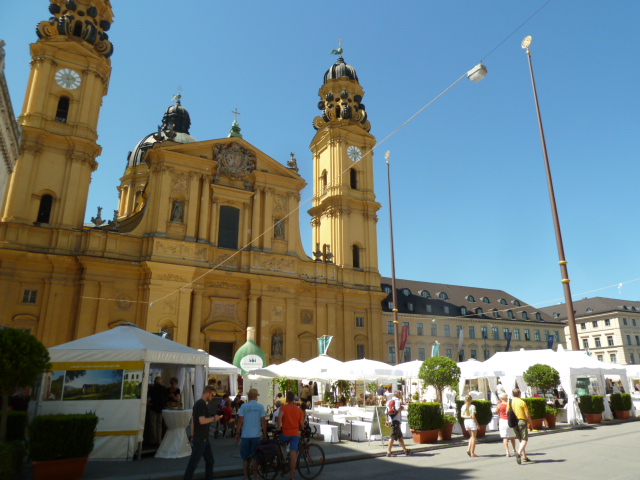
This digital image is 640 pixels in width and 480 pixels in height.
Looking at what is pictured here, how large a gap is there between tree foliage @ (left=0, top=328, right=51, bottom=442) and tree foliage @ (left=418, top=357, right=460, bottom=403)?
12764 mm

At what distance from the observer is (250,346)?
2336 cm

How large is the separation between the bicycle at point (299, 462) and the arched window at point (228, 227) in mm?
22824

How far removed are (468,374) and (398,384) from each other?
8.55 metres

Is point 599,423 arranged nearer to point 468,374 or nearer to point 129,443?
point 468,374

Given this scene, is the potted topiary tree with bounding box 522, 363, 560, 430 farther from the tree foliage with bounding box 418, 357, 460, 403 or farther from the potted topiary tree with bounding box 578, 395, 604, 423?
the tree foliage with bounding box 418, 357, 460, 403

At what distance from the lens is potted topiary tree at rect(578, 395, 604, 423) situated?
19453 millimetres

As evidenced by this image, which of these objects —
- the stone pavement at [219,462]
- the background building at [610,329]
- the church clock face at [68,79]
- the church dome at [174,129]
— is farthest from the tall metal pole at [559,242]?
the background building at [610,329]

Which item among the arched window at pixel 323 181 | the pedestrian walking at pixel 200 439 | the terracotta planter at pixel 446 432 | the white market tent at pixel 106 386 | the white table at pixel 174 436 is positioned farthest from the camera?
the arched window at pixel 323 181

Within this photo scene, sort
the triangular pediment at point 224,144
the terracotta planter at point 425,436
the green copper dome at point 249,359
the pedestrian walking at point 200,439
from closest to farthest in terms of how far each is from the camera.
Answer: the pedestrian walking at point 200,439 → the terracotta planter at point 425,436 → the green copper dome at point 249,359 → the triangular pediment at point 224,144

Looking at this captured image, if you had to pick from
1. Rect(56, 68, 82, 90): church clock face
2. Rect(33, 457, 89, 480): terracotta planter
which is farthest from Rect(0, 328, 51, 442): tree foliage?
Rect(56, 68, 82, 90): church clock face

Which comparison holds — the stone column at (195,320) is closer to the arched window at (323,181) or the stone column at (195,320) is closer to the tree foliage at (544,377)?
the arched window at (323,181)

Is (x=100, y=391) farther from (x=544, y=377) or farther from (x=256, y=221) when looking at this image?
(x=256, y=221)

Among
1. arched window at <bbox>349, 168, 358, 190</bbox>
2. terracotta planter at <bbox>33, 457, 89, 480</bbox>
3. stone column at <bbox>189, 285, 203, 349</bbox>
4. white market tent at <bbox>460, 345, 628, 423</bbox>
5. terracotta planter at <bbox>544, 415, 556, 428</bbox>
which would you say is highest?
arched window at <bbox>349, 168, 358, 190</bbox>

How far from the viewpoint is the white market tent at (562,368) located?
64.7 ft
